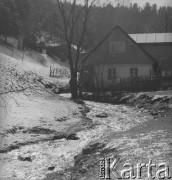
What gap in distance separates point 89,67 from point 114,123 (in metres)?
21.0

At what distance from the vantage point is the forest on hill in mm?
52188

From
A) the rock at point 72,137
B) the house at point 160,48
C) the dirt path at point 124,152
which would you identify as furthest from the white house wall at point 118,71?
the rock at point 72,137

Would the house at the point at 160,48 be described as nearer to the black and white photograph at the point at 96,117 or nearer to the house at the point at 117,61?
the black and white photograph at the point at 96,117

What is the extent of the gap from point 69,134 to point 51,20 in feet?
232

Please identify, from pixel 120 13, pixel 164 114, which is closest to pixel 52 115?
pixel 164 114

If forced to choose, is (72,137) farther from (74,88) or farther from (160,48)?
(160,48)

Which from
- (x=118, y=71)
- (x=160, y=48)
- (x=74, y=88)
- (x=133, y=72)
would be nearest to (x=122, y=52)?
(x=118, y=71)

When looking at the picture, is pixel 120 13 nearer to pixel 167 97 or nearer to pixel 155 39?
pixel 155 39

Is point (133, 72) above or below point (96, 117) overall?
above

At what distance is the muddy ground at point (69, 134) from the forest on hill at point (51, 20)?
46.2ft

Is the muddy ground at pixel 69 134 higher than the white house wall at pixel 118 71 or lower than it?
lower

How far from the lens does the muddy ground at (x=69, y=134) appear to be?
9.95 meters

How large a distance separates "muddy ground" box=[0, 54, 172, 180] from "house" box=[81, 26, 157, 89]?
1090cm

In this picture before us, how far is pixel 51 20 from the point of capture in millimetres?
83250
